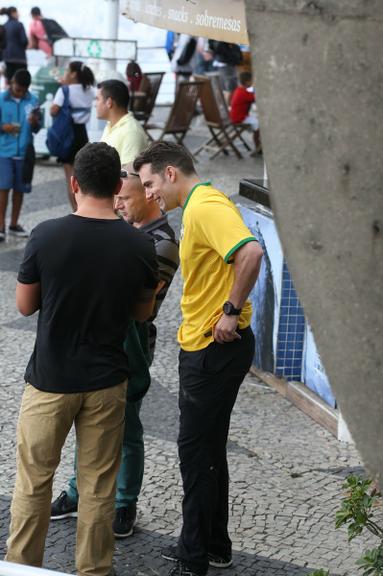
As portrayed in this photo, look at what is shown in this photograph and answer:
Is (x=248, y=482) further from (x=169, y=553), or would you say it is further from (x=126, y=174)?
(x=126, y=174)

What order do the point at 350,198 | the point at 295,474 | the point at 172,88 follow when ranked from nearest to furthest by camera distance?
1. the point at 350,198
2. the point at 295,474
3. the point at 172,88

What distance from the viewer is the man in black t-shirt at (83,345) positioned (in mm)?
3746

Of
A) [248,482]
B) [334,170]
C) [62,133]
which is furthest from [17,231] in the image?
[334,170]

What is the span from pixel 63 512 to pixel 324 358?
10.6 feet

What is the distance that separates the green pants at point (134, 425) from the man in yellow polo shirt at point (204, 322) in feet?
1.00

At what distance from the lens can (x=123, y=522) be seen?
4754mm

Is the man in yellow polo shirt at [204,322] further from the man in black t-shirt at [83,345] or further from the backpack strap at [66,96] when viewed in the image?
the backpack strap at [66,96]

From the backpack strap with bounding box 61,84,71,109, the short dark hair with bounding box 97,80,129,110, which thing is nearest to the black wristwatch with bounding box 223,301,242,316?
the short dark hair with bounding box 97,80,129,110

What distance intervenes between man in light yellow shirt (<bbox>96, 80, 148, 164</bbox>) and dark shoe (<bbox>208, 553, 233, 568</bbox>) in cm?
331

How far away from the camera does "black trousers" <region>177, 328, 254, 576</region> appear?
417 cm

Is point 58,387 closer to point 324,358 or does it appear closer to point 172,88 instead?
point 324,358

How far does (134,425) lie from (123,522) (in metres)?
0.45

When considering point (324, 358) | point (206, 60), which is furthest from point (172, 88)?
point (324, 358)

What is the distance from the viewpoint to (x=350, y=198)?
6.06 ft
